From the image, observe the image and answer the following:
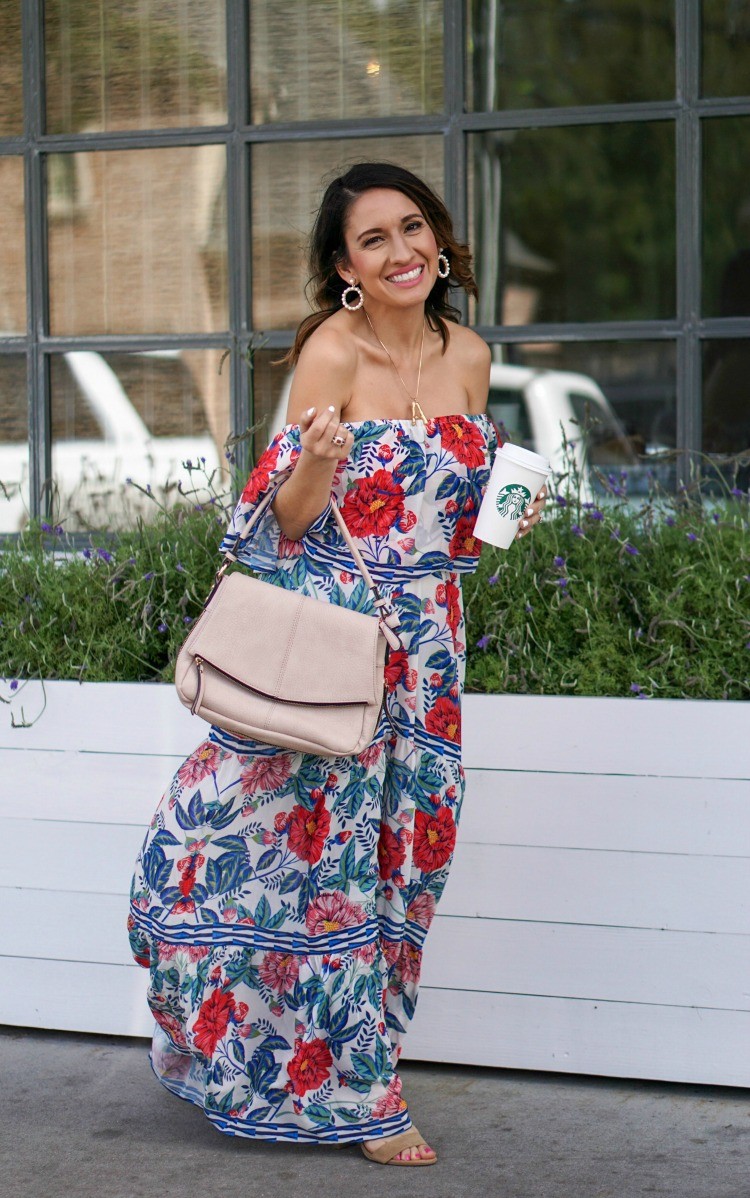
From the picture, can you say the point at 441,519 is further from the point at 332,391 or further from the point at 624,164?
the point at 624,164

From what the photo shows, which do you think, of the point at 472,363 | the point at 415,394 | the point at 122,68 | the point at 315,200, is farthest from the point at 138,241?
the point at 415,394

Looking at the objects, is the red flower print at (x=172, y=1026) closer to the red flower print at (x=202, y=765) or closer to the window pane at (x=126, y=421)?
the red flower print at (x=202, y=765)

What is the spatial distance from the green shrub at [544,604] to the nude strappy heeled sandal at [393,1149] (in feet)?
3.37

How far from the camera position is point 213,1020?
2973 mm

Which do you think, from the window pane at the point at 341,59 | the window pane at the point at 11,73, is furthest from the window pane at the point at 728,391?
the window pane at the point at 11,73

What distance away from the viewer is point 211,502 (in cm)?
404

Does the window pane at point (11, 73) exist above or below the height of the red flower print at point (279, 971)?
above

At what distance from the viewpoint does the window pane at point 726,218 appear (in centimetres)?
477

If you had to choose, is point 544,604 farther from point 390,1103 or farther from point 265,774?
point 390,1103

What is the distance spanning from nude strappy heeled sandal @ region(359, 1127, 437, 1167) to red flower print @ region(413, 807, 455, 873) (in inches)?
20.8

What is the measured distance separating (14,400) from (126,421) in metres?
0.42

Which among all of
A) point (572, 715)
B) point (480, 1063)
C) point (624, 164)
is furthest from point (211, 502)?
point (624, 164)

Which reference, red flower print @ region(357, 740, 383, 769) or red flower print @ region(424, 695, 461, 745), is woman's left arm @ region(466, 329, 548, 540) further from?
red flower print @ region(357, 740, 383, 769)

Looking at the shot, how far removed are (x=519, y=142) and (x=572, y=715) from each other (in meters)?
2.39
